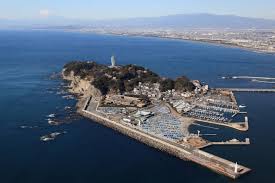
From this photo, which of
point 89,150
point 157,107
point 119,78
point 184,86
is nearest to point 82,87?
→ point 119,78

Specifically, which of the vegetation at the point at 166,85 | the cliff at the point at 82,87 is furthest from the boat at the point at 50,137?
the vegetation at the point at 166,85

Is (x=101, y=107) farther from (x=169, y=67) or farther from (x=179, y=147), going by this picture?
(x=169, y=67)

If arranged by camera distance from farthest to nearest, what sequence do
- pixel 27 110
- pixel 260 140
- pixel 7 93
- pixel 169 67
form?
1. pixel 169 67
2. pixel 7 93
3. pixel 27 110
4. pixel 260 140

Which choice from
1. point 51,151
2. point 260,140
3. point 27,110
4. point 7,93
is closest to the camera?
Result: point 51,151

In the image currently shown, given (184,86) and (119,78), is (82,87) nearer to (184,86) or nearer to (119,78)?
(119,78)

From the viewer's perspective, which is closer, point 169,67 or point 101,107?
point 101,107

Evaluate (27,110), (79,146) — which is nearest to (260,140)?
(79,146)

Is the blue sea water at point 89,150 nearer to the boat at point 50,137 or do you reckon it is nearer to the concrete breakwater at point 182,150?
the concrete breakwater at point 182,150
